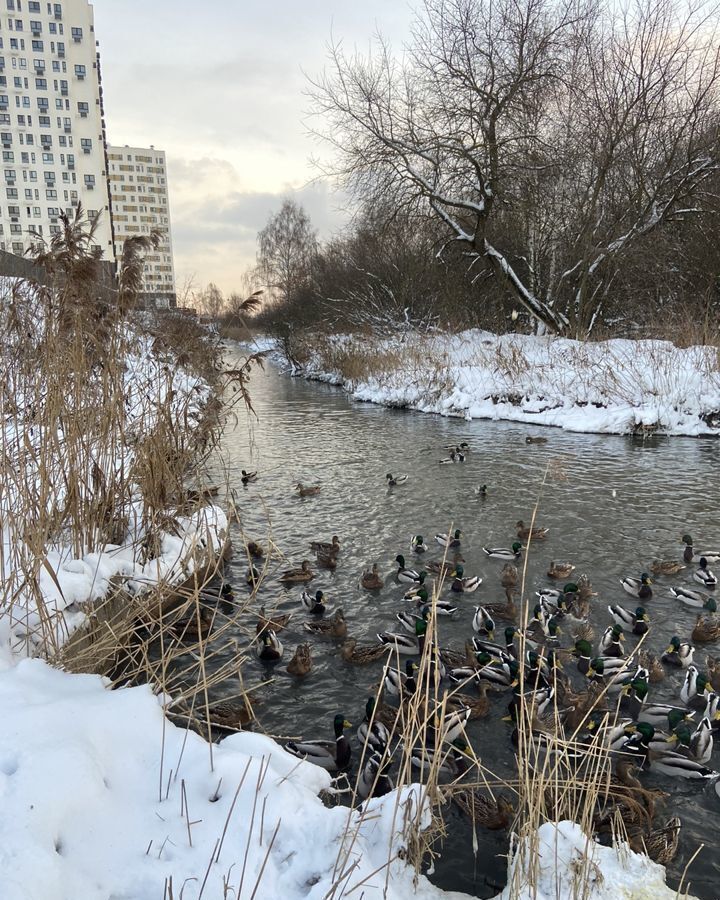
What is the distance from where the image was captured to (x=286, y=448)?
13797 mm

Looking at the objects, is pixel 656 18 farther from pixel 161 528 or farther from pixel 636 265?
pixel 161 528

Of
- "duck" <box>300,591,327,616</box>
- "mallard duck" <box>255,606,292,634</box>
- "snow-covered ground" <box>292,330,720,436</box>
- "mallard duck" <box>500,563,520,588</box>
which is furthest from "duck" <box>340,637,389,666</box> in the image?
"snow-covered ground" <box>292,330,720,436</box>

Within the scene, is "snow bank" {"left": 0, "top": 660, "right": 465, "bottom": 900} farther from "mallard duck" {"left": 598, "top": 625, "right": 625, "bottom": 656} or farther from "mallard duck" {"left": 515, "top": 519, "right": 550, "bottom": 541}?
"mallard duck" {"left": 515, "top": 519, "right": 550, "bottom": 541}

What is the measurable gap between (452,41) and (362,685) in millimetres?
22368

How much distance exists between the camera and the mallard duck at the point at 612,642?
522 centimetres

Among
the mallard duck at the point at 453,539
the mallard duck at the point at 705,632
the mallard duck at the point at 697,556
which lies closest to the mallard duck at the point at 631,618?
the mallard duck at the point at 705,632

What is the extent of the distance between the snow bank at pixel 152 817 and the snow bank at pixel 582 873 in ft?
1.40

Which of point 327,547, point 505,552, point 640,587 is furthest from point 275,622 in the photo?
point 640,587

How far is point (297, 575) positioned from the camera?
6.82 m

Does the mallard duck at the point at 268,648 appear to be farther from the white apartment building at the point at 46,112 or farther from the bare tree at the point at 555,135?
the white apartment building at the point at 46,112

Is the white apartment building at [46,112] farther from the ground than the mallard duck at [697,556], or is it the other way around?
the white apartment building at [46,112]

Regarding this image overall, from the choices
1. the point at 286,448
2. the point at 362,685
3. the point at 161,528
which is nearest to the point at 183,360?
the point at 161,528

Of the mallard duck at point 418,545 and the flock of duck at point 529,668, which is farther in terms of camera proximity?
the mallard duck at point 418,545

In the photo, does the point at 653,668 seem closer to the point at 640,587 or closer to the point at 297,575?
the point at 640,587
